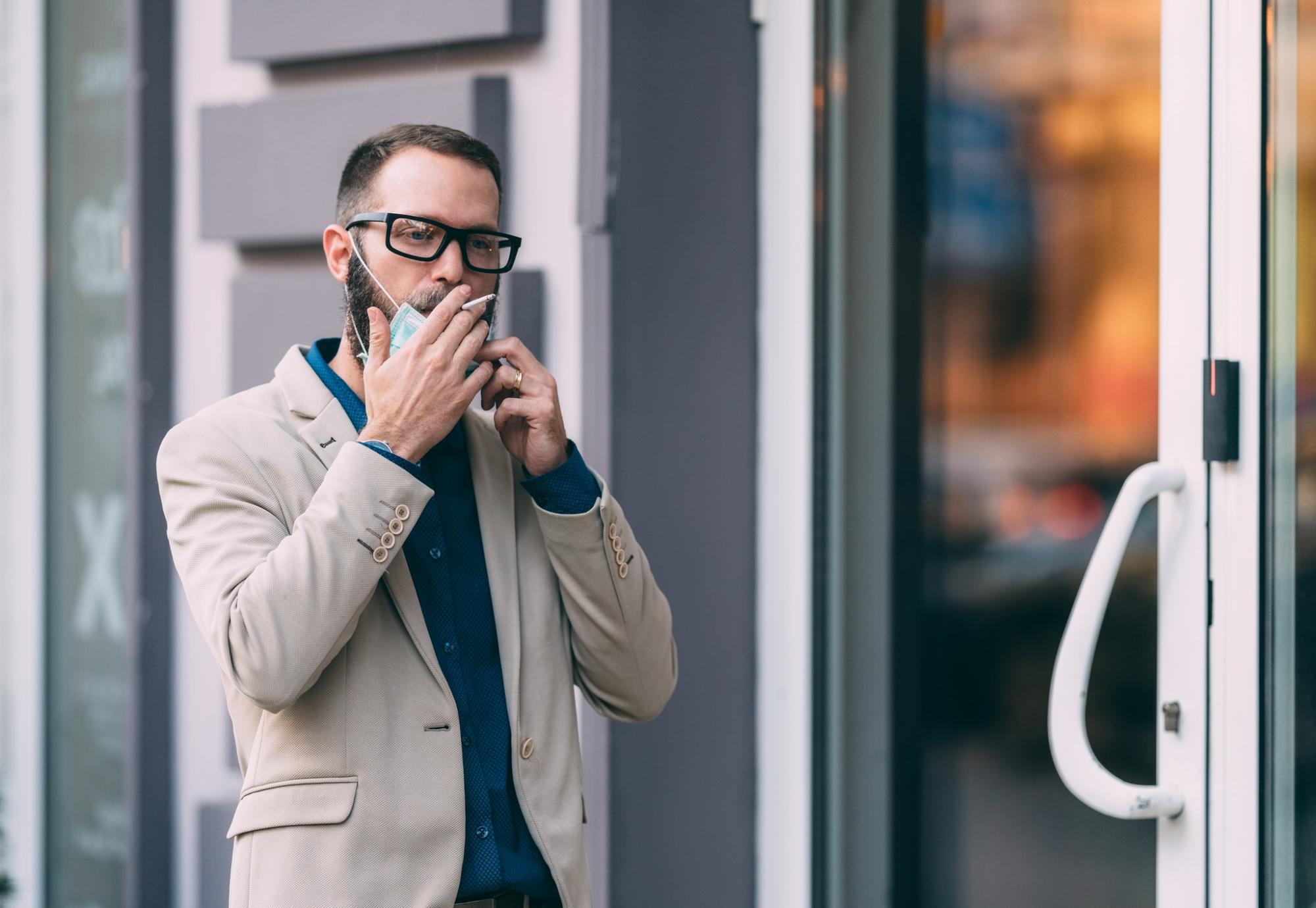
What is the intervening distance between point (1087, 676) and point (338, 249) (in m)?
1.16

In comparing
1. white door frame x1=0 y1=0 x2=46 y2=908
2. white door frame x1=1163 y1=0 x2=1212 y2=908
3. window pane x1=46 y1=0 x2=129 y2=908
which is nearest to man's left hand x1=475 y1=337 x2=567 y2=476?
white door frame x1=1163 y1=0 x2=1212 y2=908

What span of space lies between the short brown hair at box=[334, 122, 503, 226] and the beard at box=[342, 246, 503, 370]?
8 centimetres

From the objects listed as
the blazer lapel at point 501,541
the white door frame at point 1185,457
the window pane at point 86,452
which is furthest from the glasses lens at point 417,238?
the window pane at point 86,452

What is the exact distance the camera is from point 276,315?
9.41ft

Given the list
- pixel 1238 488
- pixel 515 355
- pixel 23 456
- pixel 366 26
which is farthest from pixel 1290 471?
pixel 23 456

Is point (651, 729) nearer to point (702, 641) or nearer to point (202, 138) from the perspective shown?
point (702, 641)

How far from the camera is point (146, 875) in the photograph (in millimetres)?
3225

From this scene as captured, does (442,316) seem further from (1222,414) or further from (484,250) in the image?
(1222,414)

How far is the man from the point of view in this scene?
150cm

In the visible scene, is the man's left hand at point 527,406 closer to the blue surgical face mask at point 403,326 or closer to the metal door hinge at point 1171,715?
the blue surgical face mask at point 403,326

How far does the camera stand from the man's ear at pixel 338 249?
68.7 inches

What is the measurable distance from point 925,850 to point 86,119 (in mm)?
2862

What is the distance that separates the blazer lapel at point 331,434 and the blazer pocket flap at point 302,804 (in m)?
0.16

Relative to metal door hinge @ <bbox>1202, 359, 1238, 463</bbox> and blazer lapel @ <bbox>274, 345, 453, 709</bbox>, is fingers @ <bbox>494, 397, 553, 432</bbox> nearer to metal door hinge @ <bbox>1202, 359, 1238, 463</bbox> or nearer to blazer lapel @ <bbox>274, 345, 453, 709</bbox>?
blazer lapel @ <bbox>274, 345, 453, 709</bbox>
